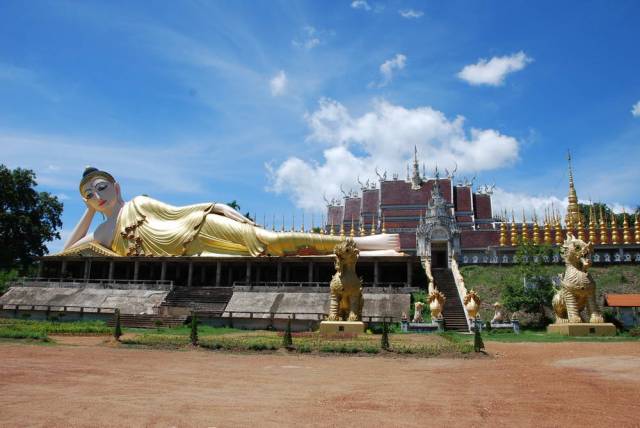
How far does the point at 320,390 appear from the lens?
8648 millimetres

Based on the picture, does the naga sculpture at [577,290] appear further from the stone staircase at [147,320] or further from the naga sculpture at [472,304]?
the stone staircase at [147,320]

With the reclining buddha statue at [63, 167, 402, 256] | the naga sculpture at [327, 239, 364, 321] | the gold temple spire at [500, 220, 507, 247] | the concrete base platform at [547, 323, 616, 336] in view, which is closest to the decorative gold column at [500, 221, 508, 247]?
the gold temple spire at [500, 220, 507, 247]

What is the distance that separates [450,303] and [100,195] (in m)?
26.3

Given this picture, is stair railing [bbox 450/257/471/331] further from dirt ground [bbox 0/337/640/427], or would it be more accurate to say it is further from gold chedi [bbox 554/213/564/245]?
dirt ground [bbox 0/337/640/427]

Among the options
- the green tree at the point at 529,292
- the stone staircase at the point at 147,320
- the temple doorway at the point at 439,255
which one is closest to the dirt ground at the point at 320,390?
the green tree at the point at 529,292

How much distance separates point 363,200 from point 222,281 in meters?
19.8

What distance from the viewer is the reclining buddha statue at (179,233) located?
34.2 metres

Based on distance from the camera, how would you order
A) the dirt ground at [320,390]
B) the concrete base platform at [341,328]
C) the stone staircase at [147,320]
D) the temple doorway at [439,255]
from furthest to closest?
the temple doorway at [439,255] < the stone staircase at [147,320] < the concrete base platform at [341,328] < the dirt ground at [320,390]

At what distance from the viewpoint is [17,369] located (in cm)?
1072

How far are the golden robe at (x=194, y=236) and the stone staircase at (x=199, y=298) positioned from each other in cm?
305

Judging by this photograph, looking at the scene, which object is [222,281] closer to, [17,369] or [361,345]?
[361,345]

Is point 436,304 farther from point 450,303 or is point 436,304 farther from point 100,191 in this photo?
point 100,191

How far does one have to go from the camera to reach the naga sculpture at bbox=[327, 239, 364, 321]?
64.0ft

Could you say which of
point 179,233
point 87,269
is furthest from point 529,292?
point 87,269
